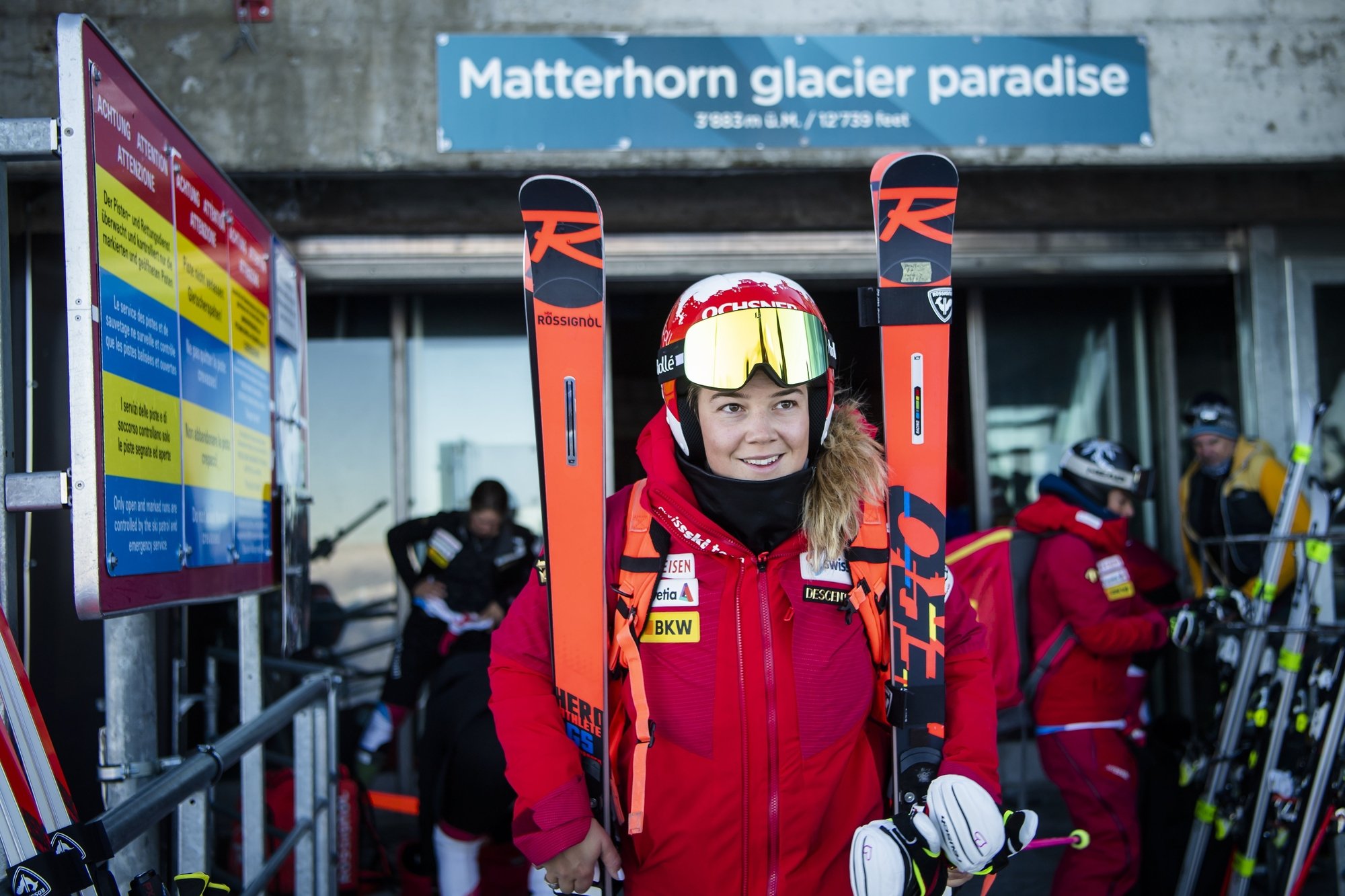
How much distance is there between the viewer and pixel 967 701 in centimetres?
215

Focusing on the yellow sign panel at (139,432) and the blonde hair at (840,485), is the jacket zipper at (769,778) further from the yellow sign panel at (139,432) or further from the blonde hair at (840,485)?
the yellow sign panel at (139,432)

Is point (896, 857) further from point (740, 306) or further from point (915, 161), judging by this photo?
point (915, 161)

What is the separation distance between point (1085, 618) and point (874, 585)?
2211 mm

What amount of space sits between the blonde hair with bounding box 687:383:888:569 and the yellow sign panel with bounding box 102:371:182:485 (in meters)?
1.09

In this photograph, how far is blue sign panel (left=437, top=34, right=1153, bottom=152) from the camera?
398 cm

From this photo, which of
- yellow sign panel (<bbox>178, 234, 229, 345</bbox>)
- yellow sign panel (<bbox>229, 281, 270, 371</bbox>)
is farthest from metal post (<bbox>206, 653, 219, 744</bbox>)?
yellow sign panel (<bbox>178, 234, 229, 345</bbox>)

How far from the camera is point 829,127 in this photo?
13.3ft

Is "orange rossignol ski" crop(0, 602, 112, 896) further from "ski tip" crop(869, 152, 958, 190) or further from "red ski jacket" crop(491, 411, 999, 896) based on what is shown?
"ski tip" crop(869, 152, 958, 190)

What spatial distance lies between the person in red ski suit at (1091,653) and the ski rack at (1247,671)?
21 cm

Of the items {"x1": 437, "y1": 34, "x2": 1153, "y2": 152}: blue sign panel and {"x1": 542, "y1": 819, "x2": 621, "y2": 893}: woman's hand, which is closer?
{"x1": 542, "y1": 819, "x2": 621, "y2": 893}: woman's hand

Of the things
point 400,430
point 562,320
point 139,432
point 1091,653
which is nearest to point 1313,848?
point 1091,653

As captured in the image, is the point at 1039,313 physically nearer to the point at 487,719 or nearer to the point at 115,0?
the point at 487,719

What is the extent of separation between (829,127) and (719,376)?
2.31 metres

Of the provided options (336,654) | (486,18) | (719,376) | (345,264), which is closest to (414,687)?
(336,654)
